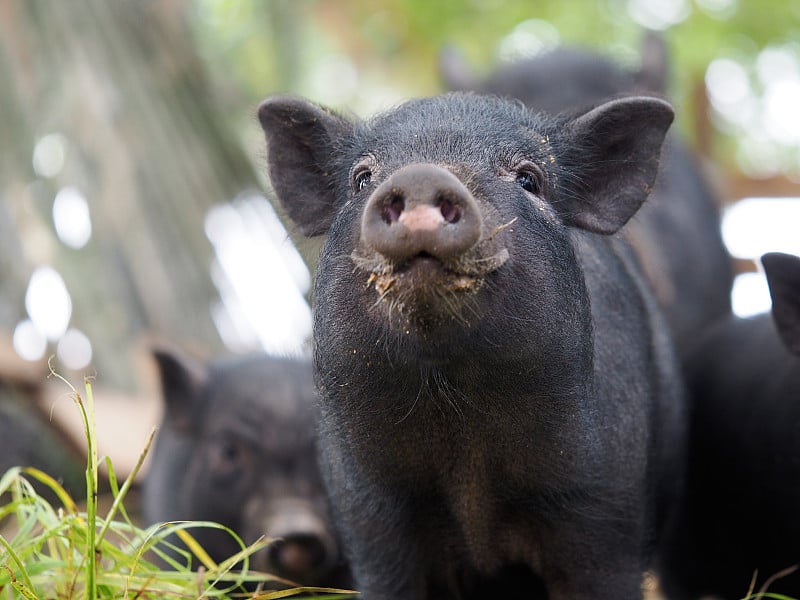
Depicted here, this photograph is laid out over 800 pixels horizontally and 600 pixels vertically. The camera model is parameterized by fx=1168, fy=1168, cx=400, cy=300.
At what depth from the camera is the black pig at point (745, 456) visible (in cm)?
443

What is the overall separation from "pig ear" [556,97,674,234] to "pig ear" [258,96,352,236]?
704 mm

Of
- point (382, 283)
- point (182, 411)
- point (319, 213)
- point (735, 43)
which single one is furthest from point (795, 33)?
point (382, 283)

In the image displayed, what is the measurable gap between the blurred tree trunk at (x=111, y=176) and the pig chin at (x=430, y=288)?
5342 millimetres

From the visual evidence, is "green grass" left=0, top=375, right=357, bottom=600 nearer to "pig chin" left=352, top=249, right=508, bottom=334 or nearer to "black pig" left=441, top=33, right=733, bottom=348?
"pig chin" left=352, top=249, right=508, bottom=334

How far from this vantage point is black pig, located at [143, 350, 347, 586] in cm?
498

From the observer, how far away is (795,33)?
1080 cm

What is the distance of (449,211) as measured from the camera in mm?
2641

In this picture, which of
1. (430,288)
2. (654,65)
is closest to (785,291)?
(430,288)

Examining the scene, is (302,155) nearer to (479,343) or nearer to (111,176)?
(479,343)

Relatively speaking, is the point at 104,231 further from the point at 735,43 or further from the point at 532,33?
the point at 735,43

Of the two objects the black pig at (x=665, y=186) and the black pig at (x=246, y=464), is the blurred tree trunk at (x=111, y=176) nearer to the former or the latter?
the black pig at (x=665, y=186)

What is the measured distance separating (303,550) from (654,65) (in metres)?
3.84

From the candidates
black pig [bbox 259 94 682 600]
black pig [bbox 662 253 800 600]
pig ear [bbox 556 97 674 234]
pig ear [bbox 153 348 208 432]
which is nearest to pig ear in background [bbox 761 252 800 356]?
black pig [bbox 662 253 800 600]

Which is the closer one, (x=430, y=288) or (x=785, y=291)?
(x=430, y=288)
